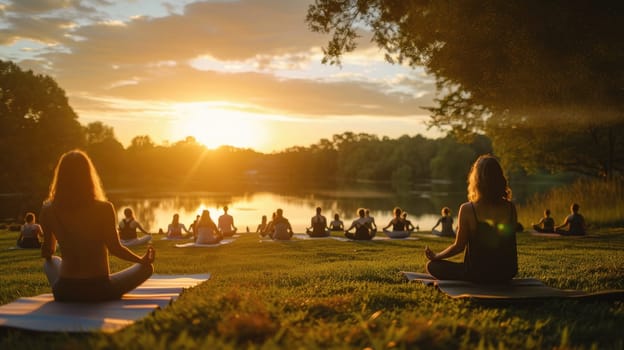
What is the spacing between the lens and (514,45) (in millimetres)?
8828

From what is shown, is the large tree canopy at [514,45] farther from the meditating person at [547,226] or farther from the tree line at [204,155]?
the tree line at [204,155]

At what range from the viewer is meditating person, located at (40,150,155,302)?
5.29 metres

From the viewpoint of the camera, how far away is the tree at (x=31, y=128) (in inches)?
1727

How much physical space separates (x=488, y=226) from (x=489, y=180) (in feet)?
1.74

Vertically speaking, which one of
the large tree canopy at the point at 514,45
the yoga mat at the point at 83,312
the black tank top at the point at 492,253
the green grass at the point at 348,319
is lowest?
the yoga mat at the point at 83,312

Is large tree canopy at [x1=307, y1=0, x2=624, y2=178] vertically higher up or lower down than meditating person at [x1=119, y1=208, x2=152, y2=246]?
higher up

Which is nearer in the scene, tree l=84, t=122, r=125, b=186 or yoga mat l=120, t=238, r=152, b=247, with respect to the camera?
yoga mat l=120, t=238, r=152, b=247

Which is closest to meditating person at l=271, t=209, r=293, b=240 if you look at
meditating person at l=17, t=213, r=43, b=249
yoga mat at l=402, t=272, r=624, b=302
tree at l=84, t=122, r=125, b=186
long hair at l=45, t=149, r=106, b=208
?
meditating person at l=17, t=213, r=43, b=249

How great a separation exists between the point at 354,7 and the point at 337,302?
7.70 m

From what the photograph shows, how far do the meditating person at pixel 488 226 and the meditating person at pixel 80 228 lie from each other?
12.8 ft

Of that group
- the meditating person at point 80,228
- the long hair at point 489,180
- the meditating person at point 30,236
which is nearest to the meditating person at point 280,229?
the meditating person at point 30,236

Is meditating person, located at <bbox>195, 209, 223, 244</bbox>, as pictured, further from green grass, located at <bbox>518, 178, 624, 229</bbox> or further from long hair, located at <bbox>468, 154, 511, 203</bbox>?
green grass, located at <bbox>518, 178, 624, 229</bbox>

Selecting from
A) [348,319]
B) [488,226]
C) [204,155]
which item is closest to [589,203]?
[488,226]

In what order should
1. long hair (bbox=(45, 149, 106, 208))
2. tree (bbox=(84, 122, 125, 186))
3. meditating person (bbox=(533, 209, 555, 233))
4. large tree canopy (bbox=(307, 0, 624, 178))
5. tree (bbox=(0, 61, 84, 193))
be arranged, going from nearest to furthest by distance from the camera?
long hair (bbox=(45, 149, 106, 208))
large tree canopy (bbox=(307, 0, 624, 178))
meditating person (bbox=(533, 209, 555, 233))
tree (bbox=(0, 61, 84, 193))
tree (bbox=(84, 122, 125, 186))
